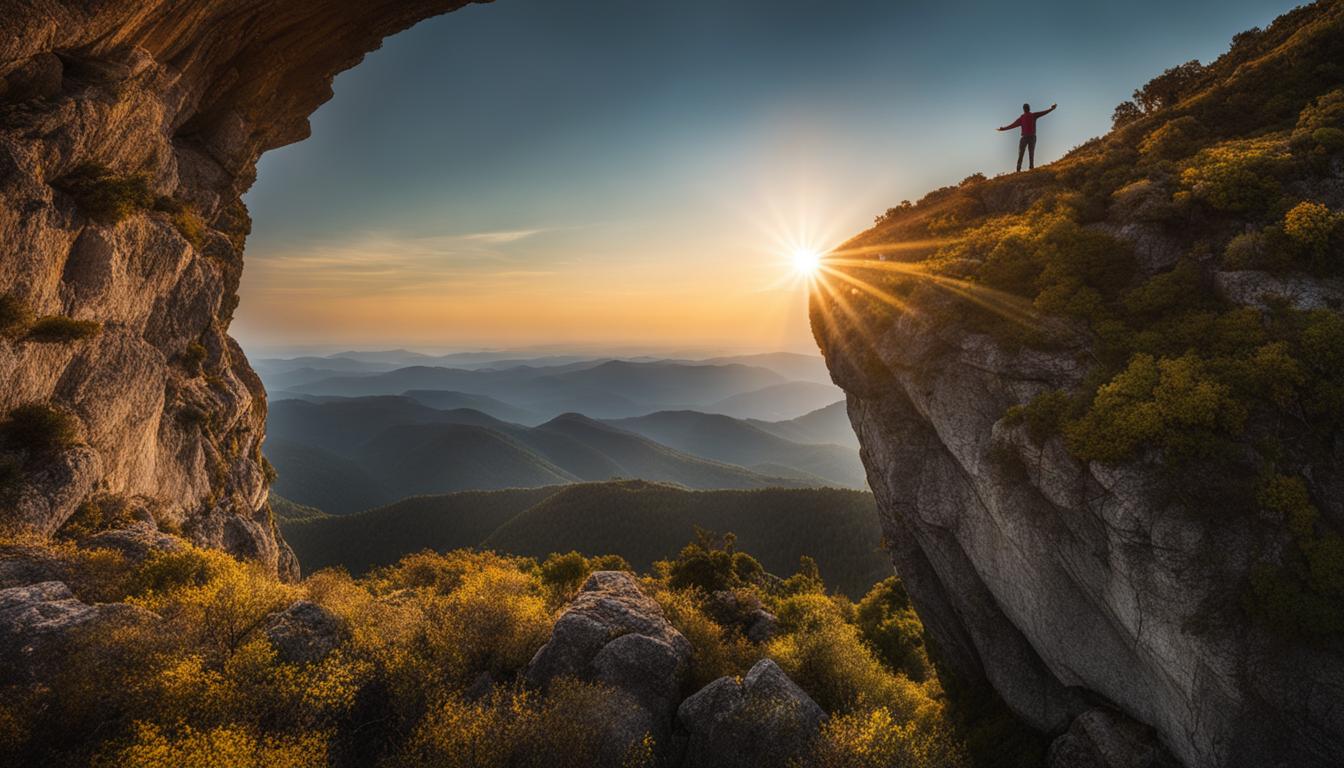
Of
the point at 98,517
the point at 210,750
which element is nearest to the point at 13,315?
the point at 98,517

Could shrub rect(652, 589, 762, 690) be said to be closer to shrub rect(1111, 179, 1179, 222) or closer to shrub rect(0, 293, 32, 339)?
shrub rect(1111, 179, 1179, 222)

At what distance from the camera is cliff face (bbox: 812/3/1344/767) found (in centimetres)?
1415

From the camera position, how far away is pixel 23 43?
19016 mm

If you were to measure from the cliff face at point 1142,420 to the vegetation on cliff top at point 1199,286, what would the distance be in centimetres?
9

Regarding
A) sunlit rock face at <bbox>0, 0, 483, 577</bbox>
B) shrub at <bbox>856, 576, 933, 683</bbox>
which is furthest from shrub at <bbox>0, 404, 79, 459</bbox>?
shrub at <bbox>856, 576, 933, 683</bbox>

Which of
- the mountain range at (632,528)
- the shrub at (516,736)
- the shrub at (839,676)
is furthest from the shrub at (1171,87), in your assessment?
the mountain range at (632,528)

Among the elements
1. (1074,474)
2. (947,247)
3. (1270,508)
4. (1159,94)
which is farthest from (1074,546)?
(1159,94)

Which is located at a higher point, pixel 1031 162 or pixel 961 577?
pixel 1031 162

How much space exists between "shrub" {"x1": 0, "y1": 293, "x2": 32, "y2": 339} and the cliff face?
126 ft

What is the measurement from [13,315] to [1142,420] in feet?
140

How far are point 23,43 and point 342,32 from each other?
20.2 m

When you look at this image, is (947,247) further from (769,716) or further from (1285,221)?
(769,716)

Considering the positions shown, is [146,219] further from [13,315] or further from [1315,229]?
[1315,229]

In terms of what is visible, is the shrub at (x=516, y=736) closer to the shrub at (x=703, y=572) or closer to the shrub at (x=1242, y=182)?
the shrub at (x=703, y=572)
